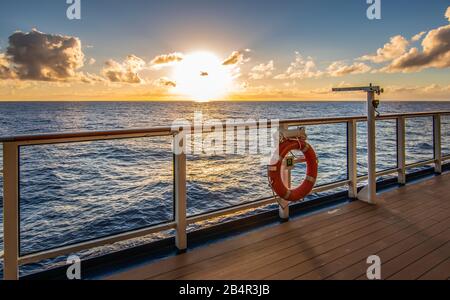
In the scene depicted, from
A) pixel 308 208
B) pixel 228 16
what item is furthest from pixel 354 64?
pixel 308 208

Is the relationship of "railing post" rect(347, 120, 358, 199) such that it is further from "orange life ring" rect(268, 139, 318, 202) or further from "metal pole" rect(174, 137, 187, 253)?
"metal pole" rect(174, 137, 187, 253)

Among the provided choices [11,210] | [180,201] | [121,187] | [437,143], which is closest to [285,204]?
[180,201]

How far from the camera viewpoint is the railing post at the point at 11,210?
60.5 inches

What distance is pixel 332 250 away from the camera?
2.05m

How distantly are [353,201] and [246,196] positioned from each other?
452cm

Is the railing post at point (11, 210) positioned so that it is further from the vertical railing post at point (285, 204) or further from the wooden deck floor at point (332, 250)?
the vertical railing post at point (285, 204)

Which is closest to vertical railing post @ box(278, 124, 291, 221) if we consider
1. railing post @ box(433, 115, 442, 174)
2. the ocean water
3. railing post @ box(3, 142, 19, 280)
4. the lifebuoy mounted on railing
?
the lifebuoy mounted on railing

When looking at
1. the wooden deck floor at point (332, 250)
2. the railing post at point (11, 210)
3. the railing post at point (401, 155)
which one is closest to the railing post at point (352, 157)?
the wooden deck floor at point (332, 250)

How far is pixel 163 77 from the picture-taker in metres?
28.5

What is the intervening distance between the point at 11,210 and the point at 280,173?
1614 millimetres

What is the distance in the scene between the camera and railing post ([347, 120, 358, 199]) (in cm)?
301

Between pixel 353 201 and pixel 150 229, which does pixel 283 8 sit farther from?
pixel 150 229

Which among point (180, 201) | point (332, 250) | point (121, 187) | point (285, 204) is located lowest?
point (121, 187)

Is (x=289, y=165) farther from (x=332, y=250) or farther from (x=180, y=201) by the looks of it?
(x=180, y=201)
